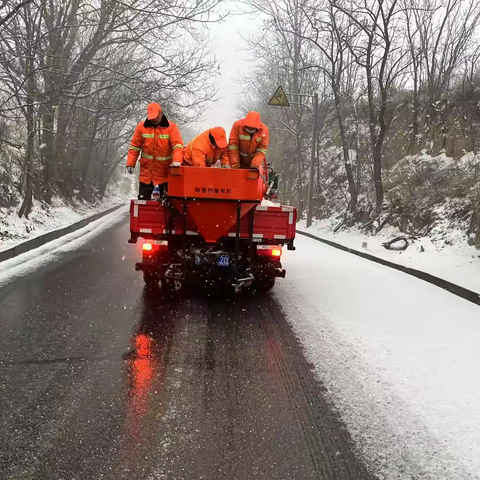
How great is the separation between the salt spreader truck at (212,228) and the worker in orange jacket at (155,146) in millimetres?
736

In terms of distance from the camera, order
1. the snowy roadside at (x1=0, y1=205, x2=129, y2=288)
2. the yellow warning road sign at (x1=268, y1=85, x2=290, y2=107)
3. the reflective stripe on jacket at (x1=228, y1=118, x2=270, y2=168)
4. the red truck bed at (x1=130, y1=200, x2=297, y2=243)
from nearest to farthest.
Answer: the red truck bed at (x1=130, y1=200, x2=297, y2=243) < the reflective stripe on jacket at (x1=228, y1=118, x2=270, y2=168) < the snowy roadside at (x1=0, y1=205, x2=129, y2=288) < the yellow warning road sign at (x1=268, y1=85, x2=290, y2=107)

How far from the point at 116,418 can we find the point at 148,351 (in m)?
1.31

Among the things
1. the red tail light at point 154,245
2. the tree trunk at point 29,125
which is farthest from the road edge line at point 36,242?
the red tail light at point 154,245

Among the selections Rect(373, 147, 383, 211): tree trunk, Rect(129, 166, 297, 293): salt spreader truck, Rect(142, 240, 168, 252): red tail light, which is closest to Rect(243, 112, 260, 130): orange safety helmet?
Rect(129, 166, 297, 293): salt spreader truck

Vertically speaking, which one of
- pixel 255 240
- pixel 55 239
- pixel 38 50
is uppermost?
pixel 38 50

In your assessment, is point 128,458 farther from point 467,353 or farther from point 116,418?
point 467,353

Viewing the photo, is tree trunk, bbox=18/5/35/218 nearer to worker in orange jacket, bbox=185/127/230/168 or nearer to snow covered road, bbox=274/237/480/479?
worker in orange jacket, bbox=185/127/230/168

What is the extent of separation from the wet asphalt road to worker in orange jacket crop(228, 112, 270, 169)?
7.87ft

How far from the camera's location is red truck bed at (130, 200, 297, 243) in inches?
248

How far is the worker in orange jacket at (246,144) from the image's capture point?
6773 millimetres

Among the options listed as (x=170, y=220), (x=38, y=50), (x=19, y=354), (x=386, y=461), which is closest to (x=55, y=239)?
(x=38, y=50)

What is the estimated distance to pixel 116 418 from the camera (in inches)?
121

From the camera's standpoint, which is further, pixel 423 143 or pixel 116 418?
pixel 423 143

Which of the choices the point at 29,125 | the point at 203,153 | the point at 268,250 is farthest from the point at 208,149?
the point at 29,125
